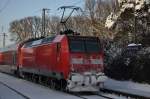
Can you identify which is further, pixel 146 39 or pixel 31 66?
pixel 146 39

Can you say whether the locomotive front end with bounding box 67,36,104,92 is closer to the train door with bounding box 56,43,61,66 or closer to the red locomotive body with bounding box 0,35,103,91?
the red locomotive body with bounding box 0,35,103,91

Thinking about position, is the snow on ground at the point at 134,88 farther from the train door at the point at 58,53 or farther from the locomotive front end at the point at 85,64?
the train door at the point at 58,53

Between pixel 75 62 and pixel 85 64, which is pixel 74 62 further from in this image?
pixel 85 64

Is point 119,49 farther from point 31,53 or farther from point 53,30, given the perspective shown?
point 53,30

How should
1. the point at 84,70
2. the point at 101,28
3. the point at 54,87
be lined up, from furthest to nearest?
the point at 101,28 < the point at 54,87 < the point at 84,70

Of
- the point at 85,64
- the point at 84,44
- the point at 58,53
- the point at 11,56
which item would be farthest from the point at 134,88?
the point at 11,56

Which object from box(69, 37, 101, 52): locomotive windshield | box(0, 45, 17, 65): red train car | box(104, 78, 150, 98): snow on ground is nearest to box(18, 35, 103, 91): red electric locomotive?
box(69, 37, 101, 52): locomotive windshield

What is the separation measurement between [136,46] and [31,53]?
8004mm

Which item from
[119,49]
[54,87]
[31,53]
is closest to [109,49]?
[119,49]

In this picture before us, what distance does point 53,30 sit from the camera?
318ft

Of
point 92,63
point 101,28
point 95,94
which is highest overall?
point 101,28

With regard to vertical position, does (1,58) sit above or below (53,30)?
below

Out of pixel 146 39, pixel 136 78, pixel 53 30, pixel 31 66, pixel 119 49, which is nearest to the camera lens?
pixel 136 78

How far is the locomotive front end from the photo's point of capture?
20.8 meters
